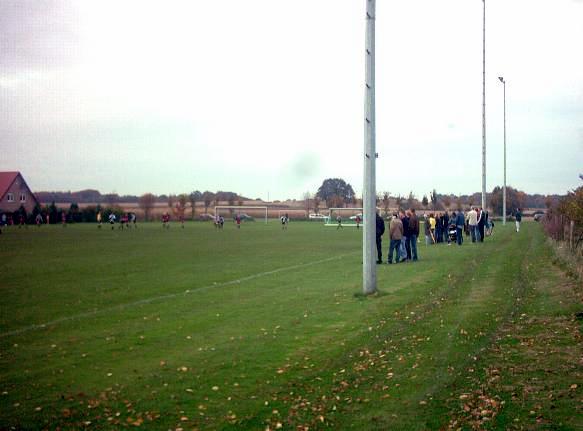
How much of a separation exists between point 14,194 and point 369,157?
5388cm

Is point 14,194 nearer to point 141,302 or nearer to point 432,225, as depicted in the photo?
point 432,225

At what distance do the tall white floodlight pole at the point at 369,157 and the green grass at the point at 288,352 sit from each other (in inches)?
30.5

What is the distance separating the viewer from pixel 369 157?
16547 millimetres

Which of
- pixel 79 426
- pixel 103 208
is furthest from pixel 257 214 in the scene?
pixel 79 426

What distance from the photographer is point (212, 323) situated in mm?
12789

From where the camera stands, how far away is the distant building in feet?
179

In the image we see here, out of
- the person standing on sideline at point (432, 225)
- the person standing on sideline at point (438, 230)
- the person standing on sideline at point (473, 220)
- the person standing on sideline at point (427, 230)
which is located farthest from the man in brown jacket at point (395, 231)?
the person standing on sideline at point (438, 230)

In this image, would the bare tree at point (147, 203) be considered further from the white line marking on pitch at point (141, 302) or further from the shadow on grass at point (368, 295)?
the shadow on grass at point (368, 295)

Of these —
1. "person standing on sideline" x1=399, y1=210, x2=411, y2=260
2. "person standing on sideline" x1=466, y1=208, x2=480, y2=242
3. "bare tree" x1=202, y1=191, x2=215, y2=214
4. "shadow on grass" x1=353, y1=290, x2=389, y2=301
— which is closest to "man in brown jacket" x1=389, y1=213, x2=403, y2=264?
"person standing on sideline" x1=399, y1=210, x2=411, y2=260

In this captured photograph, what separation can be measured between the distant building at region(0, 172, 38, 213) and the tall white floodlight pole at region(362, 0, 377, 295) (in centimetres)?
4019

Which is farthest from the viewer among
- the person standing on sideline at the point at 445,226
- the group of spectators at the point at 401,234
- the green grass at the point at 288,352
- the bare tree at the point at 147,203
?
the bare tree at the point at 147,203

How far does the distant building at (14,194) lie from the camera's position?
54656 mm

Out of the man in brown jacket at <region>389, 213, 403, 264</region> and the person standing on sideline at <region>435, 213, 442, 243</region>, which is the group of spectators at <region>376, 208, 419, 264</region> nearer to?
the man in brown jacket at <region>389, 213, 403, 264</region>

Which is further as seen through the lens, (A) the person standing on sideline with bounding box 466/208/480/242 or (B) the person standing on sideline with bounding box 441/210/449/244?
(B) the person standing on sideline with bounding box 441/210/449/244
